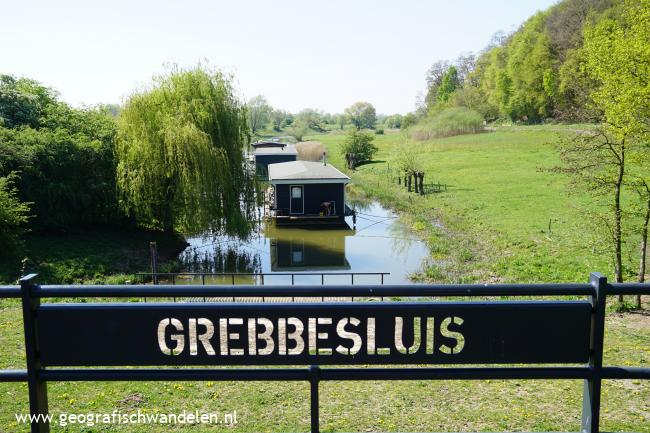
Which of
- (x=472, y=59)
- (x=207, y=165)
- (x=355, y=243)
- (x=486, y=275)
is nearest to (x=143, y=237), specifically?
(x=207, y=165)

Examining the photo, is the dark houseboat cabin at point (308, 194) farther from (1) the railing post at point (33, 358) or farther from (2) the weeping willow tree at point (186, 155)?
(1) the railing post at point (33, 358)

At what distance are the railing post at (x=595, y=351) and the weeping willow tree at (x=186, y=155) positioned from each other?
18.6 metres

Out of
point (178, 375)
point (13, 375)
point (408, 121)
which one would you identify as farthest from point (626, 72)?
point (408, 121)

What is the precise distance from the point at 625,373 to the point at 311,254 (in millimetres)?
20652

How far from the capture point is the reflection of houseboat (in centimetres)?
2145

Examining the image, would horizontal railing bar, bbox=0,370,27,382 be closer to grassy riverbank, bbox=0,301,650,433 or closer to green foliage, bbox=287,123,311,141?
grassy riverbank, bbox=0,301,650,433

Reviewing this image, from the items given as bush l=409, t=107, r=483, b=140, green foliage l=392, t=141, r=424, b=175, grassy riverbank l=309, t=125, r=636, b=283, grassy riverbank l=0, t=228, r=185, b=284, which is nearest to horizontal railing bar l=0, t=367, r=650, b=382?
grassy riverbank l=309, t=125, r=636, b=283

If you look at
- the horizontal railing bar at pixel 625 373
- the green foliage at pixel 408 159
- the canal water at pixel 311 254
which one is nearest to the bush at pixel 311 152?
the green foliage at pixel 408 159

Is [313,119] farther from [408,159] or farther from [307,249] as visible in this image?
[307,249]

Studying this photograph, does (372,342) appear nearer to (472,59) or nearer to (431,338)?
(431,338)

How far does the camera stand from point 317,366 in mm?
2727

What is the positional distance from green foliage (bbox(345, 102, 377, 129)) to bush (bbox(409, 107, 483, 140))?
241ft

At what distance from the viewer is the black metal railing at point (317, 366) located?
2643 mm

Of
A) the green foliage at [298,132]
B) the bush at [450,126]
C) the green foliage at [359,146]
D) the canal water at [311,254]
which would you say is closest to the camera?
the canal water at [311,254]
